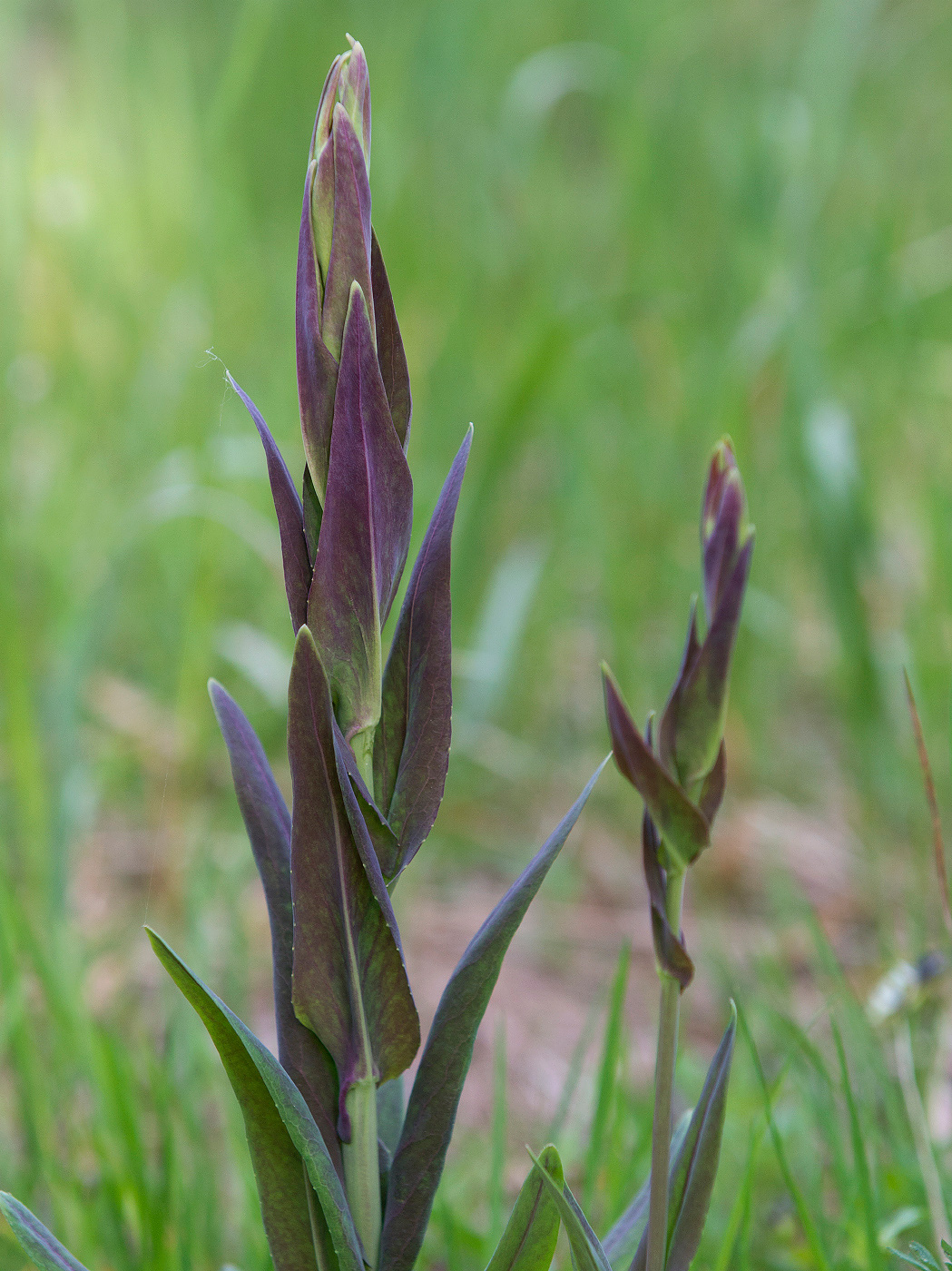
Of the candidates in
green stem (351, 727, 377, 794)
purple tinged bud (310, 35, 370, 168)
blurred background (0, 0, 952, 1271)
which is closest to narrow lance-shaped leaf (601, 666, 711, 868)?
green stem (351, 727, 377, 794)

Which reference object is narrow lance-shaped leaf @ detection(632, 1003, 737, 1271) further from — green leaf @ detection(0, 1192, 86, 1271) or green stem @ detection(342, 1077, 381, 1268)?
green leaf @ detection(0, 1192, 86, 1271)

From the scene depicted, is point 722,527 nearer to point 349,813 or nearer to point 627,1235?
point 349,813

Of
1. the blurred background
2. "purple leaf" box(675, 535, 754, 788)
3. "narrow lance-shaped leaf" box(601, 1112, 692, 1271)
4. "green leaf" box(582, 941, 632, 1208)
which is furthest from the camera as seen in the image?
the blurred background

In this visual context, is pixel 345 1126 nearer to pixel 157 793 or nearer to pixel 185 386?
pixel 157 793

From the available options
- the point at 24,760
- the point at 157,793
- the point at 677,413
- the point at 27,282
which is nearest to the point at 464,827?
the point at 157,793

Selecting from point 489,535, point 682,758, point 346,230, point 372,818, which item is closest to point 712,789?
point 682,758

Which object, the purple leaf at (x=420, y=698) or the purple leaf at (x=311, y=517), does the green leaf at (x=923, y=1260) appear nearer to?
the purple leaf at (x=420, y=698)
